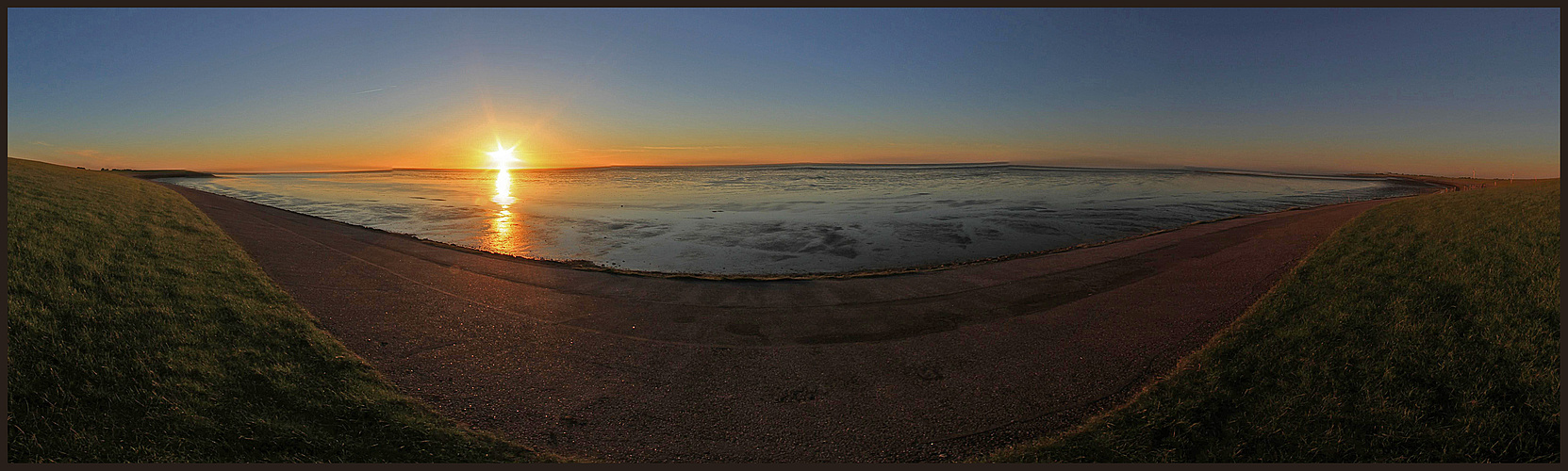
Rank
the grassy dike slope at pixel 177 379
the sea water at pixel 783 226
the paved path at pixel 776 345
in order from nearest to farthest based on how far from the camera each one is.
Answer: the grassy dike slope at pixel 177 379 → the paved path at pixel 776 345 → the sea water at pixel 783 226

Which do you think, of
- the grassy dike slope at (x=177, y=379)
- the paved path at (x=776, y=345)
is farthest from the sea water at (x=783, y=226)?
the grassy dike slope at (x=177, y=379)

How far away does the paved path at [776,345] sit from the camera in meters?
6.29

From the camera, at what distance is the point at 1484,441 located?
5047mm

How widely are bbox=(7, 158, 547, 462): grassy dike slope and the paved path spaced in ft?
2.15

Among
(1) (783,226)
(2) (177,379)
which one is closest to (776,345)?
(2) (177,379)

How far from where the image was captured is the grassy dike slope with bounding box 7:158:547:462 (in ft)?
17.1

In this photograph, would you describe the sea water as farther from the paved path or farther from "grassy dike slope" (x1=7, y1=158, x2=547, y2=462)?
"grassy dike slope" (x1=7, y1=158, x2=547, y2=462)

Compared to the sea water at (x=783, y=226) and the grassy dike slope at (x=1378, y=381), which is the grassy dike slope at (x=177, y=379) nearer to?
the grassy dike slope at (x=1378, y=381)

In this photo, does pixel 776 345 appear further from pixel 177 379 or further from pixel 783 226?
pixel 783 226

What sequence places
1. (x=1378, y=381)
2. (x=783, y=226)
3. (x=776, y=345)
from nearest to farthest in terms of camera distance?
(x=1378, y=381), (x=776, y=345), (x=783, y=226)

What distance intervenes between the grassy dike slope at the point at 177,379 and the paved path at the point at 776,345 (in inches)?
25.8

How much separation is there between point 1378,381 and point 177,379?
1411 cm

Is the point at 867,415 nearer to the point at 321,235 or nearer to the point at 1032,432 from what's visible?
the point at 1032,432

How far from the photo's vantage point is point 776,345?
29.9 feet
